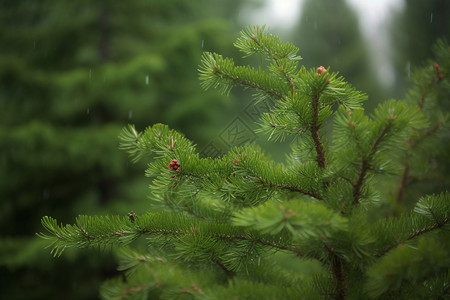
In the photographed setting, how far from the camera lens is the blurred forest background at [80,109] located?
3.93 metres

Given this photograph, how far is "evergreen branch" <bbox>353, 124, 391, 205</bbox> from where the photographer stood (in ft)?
2.74

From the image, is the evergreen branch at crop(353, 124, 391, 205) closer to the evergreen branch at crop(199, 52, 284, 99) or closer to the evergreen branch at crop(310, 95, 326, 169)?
the evergreen branch at crop(310, 95, 326, 169)

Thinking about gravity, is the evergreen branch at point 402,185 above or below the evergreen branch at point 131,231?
above

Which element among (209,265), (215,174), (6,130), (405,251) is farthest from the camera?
(6,130)

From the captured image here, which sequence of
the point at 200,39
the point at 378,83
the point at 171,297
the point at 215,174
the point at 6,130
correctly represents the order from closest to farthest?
the point at 171,297 → the point at 215,174 → the point at 6,130 → the point at 200,39 → the point at 378,83

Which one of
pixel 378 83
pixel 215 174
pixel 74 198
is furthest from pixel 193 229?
pixel 378 83

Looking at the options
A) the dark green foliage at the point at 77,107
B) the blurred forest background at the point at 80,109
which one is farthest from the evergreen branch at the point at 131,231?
the dark green foliage at the point at 77,107

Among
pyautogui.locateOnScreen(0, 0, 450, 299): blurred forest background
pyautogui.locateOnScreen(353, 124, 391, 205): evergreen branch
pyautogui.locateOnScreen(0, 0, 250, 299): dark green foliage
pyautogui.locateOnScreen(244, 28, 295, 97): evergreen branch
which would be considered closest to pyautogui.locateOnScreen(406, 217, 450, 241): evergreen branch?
pyautogui.locateOnScreen(353, 124, 391, 205): evergreen branch

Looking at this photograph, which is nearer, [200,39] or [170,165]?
[170,165]

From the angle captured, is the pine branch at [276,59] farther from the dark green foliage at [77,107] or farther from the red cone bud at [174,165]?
the dark green foliage at [77,107]

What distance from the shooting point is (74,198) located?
184 inches

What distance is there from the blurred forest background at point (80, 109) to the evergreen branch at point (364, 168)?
107 inches

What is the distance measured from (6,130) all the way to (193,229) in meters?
3.92

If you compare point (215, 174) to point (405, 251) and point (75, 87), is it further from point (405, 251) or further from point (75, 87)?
point (75, 87)
